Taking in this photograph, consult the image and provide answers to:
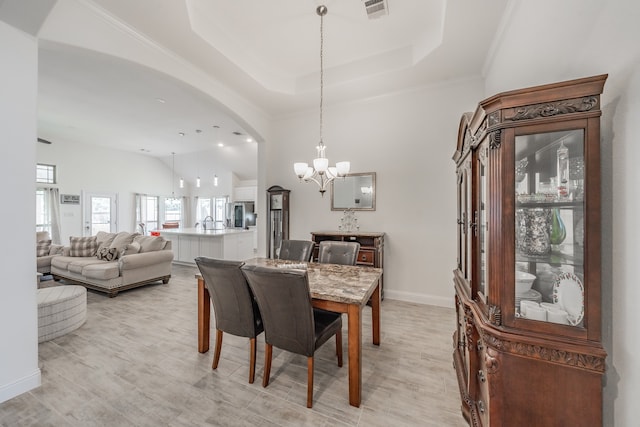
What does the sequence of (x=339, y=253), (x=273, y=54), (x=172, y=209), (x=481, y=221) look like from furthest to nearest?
1. (x=172, y=209)
2. (x=273, y=54)
3. (x=339, y=253)
4. (x=481, y=221)

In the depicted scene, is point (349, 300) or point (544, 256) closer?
point (544, 256)

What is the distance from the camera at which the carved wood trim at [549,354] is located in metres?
1.03

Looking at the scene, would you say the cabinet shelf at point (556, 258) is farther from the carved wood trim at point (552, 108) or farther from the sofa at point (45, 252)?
the sofa at point (45, 252)

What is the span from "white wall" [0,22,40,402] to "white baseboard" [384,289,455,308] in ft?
12.7

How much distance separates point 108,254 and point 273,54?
4.38m

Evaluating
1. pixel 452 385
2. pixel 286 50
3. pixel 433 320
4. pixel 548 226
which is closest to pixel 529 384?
pixel 548 226

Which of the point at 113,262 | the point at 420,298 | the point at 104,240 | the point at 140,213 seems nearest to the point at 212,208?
the point at 140,213

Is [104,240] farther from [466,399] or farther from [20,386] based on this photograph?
[466,399]

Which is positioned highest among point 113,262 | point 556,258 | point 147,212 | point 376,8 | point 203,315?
point 376,8

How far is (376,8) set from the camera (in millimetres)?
2502

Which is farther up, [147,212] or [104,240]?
[147,212]

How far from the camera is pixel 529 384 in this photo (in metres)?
1.12

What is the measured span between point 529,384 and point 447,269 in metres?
2.65

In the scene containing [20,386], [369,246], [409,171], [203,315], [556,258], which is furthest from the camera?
[409,171]
